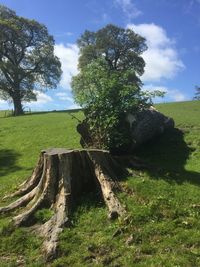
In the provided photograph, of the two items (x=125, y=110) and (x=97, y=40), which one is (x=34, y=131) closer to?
(x=125, y=110)

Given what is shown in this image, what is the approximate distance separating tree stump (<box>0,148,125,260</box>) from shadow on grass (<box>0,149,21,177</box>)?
234 inches

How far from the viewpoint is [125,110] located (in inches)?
720

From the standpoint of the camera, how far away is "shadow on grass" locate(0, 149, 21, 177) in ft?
65.8

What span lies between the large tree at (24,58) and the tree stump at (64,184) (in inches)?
2034

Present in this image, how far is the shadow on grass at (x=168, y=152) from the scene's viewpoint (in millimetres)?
17998

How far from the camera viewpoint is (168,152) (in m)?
20.4

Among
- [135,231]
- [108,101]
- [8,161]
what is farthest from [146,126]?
[135,231]

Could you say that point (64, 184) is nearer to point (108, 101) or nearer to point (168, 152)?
point (108, 101)

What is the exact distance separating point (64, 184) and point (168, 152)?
885 cm

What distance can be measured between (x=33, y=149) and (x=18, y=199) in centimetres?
1134

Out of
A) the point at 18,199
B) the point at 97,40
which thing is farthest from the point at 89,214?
the point at 97,40

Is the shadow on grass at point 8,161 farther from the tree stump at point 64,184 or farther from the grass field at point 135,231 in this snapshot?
the tree stump at point 64,184

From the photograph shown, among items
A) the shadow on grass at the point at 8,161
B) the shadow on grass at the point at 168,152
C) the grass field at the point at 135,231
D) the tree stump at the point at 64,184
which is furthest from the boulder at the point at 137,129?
the tree stump at the point at 64,184

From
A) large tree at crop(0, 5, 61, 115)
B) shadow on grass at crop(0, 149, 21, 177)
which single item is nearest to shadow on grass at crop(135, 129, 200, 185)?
shadow on grass at crop(0, 149, 21, 177)
